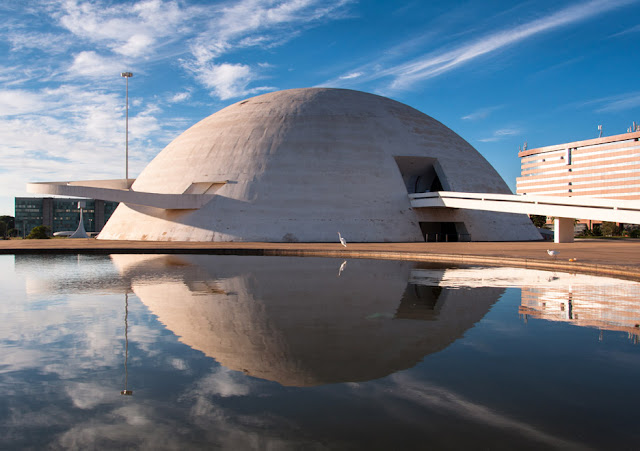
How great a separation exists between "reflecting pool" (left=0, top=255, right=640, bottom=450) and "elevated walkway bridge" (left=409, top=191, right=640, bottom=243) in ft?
53.8

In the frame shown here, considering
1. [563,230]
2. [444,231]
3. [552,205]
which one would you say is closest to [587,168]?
[444,231]

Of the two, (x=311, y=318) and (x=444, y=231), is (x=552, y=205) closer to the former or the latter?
(x=444, y=231)

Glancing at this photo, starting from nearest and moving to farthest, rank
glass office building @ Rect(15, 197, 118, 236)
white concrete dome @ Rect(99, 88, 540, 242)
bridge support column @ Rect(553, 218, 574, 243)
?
bridge support column @ Rect(553, 218, 574, 243) → white concrete dome @ Rect(99, 88, 540, 242) → glass office building @ Rect(15, 197, 118, 236)

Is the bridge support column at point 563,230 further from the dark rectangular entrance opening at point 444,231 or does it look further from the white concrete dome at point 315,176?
the dark rectangular entrance opening at point 444,231

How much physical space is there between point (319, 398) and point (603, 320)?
540cm

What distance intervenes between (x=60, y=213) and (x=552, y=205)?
8995 cm

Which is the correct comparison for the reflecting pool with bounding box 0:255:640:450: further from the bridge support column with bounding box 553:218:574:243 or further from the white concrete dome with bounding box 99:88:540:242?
the bridge support column with bounding box 553:218:574:243

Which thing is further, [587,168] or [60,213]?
[587,168]

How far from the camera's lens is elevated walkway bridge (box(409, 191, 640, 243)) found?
2448cm

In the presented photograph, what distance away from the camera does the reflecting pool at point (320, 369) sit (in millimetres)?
3674

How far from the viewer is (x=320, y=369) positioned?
16.9ft

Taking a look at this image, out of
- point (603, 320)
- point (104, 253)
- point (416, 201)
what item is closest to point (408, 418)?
point (603, 320)

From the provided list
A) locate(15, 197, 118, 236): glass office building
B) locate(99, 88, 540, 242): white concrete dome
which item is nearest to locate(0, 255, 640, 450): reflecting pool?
locate(99, 88, 540, 242): white concrete dome

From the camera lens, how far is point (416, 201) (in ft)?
107
